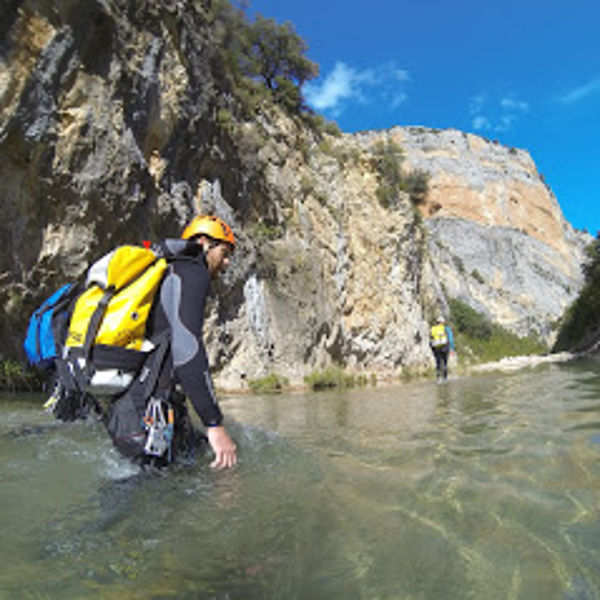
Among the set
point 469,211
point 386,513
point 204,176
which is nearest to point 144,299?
point 386,513

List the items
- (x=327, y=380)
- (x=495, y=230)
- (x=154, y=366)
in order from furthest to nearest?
(x=495, y=230) < (x=327, y=380) < (x=154, y=366)

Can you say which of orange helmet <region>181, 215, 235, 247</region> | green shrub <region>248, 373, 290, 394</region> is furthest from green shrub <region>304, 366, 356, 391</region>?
orange helmet <region>181, 215, 235, 247</region>

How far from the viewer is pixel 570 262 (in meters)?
62.8

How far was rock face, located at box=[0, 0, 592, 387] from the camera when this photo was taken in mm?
8102

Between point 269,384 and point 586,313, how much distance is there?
29.8 metres

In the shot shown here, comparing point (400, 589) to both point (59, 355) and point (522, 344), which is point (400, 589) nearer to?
point (59, 355)

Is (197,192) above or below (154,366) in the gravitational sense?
above

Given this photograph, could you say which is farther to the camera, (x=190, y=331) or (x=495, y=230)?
(x=495, y=230)

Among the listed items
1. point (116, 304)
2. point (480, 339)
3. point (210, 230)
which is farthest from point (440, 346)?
point (480, 339)

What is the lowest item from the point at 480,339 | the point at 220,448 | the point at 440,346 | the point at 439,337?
the point at 220,448

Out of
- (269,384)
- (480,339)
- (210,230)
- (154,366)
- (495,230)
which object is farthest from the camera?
(495,230)

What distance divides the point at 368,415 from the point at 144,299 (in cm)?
417

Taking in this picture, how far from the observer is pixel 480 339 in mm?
36281

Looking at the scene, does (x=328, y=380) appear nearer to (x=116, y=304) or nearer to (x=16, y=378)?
(x=16, y=378)
